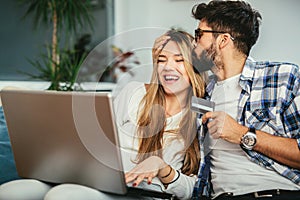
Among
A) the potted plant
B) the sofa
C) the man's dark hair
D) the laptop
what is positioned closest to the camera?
the laptop

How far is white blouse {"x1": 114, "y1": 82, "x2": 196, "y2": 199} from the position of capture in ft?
4.01

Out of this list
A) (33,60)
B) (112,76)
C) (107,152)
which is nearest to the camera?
(107,152)

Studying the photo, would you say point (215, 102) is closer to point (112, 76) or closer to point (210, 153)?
point (210, 153)

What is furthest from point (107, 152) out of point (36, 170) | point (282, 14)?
point (282, 14)

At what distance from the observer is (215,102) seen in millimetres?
1209

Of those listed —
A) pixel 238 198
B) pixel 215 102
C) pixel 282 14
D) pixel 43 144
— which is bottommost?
pixel 238 198

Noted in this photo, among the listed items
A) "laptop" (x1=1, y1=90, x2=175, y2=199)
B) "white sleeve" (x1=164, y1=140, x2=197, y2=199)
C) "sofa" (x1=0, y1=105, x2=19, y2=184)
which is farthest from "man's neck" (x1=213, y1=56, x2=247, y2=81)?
"sofa" (x1=0, y1=105, x2=19, y2=184)

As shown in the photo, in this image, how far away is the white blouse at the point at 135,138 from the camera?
1224 millimetres

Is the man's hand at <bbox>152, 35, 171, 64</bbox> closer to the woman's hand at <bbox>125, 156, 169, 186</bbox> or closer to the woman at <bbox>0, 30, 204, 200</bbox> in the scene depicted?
the woman at <bbox>0, 30, 204, 200</bbox>

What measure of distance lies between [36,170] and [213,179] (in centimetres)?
50

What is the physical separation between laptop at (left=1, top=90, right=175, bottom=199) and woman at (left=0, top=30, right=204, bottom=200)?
53mm

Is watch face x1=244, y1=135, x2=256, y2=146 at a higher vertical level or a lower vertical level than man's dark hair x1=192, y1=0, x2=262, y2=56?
lower

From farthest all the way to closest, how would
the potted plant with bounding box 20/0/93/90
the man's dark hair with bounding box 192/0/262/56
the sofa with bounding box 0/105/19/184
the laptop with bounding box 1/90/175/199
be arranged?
the potted plant with bounding box 20/0/93/90, the sofa with bounding box 0/105/19/184, the man's dark hair with bounding box 192/0/262/56, the laptop with bounding box 1/90/175/199

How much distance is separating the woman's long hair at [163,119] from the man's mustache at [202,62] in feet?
0.04
